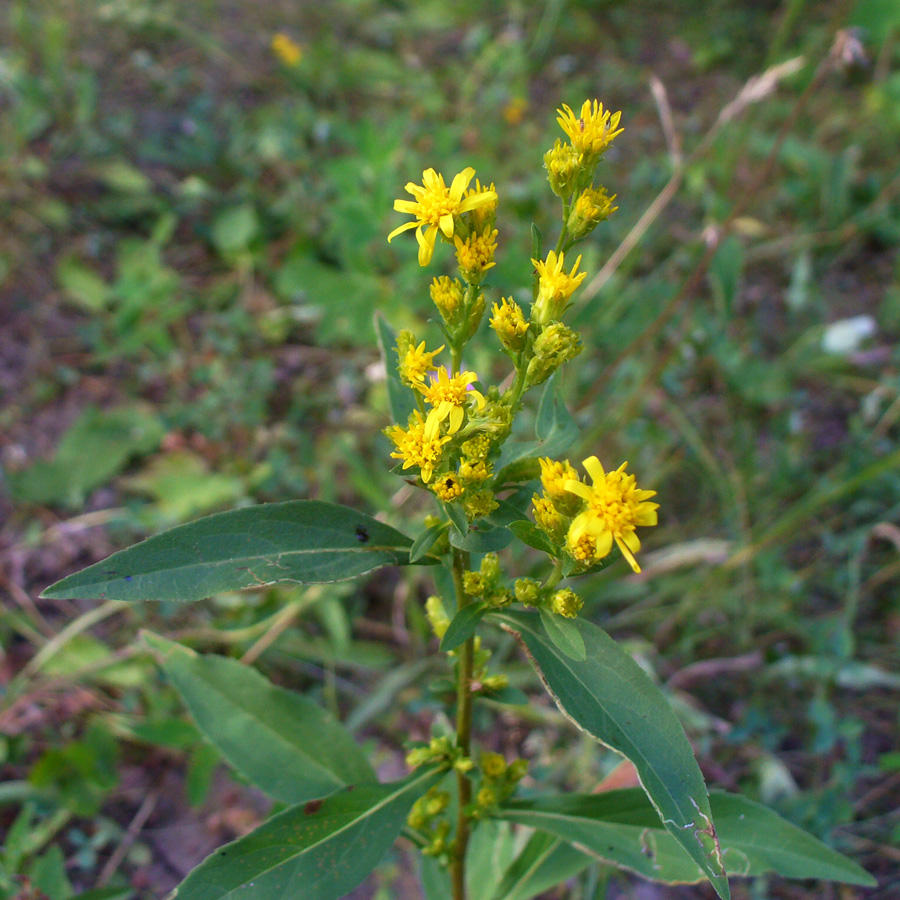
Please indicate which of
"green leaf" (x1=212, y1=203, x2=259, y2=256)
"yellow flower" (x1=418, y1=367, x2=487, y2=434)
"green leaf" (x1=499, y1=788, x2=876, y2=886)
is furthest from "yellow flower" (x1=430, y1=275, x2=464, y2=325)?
"green leaf" (x1=212, y1=203, x2=259, y2=256)

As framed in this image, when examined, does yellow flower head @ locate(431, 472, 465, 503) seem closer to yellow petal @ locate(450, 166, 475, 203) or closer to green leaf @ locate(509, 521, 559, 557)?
green leaf @ locate(509, 521, 559, 557)

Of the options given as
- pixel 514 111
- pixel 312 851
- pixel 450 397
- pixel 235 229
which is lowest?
pixel 312 851

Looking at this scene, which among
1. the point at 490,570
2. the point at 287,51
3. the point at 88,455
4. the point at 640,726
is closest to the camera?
the point at 640,726

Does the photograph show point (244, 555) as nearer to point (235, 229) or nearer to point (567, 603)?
Result: point (567, 603)

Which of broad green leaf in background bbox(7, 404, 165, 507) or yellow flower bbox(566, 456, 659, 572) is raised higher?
broad green leaf in background bbox(7, 404, 165, 507)

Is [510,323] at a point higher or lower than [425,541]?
higher

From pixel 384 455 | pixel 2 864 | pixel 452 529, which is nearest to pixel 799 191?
pixel 384 455

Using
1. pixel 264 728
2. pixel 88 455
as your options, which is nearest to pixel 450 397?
pixel 264 728
